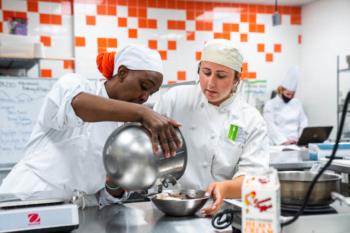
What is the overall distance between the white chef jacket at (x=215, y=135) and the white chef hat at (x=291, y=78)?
11.7ft

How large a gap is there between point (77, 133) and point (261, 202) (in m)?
0.91

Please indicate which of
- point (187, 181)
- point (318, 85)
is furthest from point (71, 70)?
point (187, 181)

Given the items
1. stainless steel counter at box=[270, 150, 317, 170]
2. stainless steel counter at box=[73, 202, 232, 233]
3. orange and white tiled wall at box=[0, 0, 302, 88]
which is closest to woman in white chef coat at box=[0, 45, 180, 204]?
stainless steel counter at box=[73, 202, 232, 233]

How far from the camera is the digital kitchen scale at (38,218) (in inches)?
47.8

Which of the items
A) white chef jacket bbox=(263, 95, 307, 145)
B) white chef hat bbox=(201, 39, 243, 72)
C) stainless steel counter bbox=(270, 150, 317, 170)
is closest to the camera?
white chef hat bbox=(201, 39, 243, 72)

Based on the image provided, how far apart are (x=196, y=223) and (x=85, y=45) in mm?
4474

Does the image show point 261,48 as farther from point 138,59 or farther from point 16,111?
point 138,59

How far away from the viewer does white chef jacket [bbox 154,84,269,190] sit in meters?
1.85

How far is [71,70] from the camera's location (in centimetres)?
546

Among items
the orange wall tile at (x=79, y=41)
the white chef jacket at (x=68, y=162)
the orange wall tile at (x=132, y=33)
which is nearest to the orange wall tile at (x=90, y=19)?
the orange wall tile at (x=79, y=41)

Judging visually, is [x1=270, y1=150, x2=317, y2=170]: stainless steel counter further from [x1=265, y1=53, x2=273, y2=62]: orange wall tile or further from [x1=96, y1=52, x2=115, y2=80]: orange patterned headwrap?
[x1=265, y1=53, x2=273, y2=62]: orange wall tile

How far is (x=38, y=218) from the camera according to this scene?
4.04 ft

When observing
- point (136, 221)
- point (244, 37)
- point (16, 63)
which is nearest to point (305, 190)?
point (136, 221)

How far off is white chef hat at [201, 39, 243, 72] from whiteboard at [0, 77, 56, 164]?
2.38 m
